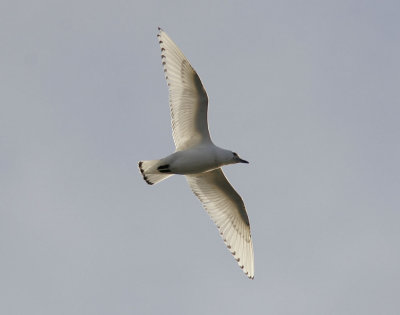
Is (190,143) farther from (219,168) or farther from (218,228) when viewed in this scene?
(218,228)

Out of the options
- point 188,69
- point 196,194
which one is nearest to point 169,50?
point 188,69

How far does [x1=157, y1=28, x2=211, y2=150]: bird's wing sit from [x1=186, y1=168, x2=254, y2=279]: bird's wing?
101 centimetres

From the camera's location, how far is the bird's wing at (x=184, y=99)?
18031 millimetres

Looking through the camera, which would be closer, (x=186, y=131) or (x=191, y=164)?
(x=191, y=164)

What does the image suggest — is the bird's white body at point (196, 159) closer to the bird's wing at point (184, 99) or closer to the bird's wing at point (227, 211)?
the bird's wing at point (184, 99)

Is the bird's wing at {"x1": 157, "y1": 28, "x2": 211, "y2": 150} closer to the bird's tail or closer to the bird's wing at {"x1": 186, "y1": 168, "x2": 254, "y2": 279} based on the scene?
the bird's tail

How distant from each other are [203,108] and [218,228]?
282 centimetres

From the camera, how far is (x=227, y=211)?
1942cm

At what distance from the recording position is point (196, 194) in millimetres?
19266

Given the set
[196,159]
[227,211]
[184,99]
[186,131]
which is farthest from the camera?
[227,211]

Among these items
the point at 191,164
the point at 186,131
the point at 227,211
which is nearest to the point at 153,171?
the point at 191,164

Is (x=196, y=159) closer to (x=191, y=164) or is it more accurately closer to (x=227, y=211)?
(x=191, y=164)

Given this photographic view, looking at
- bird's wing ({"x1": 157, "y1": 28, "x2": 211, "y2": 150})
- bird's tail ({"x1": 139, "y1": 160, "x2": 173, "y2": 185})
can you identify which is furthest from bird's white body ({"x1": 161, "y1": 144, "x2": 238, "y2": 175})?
bird's wing ({"x1": 157, "y1": 28, "x2": 211, "y2": 150})

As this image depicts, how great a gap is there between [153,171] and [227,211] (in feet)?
7.03
